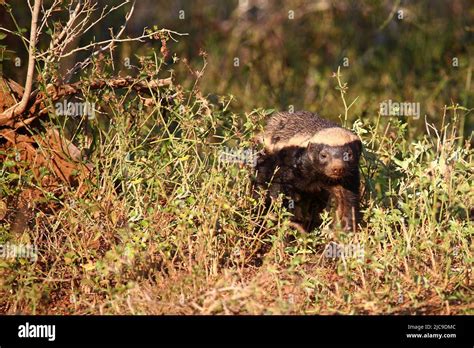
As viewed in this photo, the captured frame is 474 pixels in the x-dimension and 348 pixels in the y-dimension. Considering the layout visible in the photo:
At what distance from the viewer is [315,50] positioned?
12273 millimetres

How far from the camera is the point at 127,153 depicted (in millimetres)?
6016

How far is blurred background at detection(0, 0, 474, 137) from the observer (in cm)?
1023

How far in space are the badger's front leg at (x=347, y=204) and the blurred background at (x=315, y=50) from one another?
2723 mm

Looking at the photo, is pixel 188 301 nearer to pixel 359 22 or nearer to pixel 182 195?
pixel 182 195

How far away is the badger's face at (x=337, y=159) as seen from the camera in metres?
6.35

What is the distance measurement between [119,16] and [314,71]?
2547 mm
